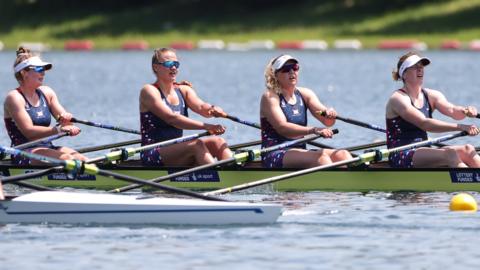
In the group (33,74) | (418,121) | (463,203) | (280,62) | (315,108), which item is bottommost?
(463,203)

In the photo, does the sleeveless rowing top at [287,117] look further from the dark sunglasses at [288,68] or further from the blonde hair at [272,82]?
the dark sunglasses at [288,68]

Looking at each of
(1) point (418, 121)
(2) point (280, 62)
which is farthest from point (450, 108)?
(2) point (280, 62)

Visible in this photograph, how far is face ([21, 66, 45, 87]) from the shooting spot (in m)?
15.8

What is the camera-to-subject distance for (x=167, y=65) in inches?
620

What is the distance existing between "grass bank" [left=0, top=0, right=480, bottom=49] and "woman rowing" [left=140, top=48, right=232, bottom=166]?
4248 cm

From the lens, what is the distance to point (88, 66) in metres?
53.3

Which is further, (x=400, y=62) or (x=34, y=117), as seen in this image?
(x=34, y=117)

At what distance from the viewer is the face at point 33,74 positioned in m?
15.8

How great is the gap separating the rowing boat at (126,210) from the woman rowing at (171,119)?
88.5 inches

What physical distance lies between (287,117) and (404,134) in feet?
4.18

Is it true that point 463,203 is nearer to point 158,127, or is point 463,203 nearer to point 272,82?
point 272,82

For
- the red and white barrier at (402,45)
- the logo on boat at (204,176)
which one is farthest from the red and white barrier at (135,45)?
the logo on boat at (204,176)

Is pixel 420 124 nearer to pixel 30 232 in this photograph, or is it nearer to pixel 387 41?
pixel 30 232

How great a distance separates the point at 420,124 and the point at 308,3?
53.9 m
